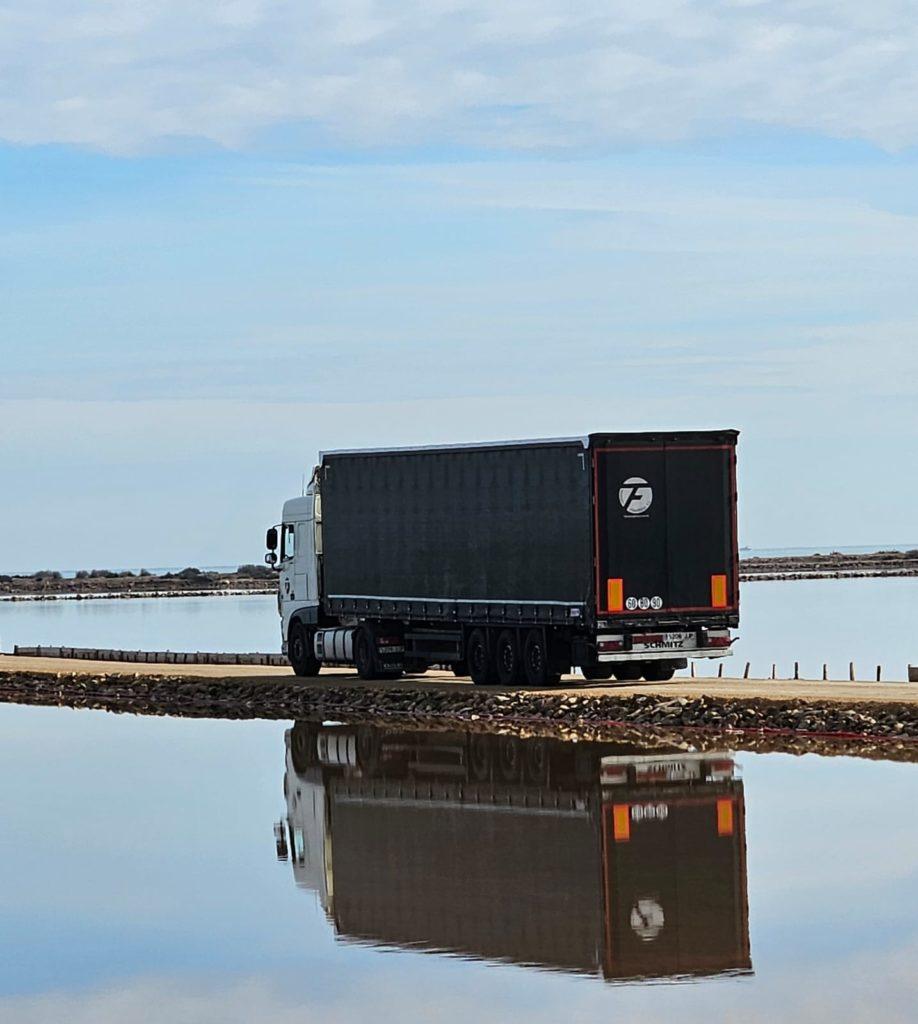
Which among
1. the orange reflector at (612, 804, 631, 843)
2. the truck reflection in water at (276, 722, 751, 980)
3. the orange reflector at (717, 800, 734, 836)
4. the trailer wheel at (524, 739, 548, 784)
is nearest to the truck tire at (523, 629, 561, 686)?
the truck reflection in water at (276, 722, 751, 980)

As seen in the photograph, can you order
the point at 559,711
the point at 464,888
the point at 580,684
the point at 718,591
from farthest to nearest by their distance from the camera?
1. the point at 580,684
2. the point at 718,591
3. the point at 559,711
4. the point at 464,888

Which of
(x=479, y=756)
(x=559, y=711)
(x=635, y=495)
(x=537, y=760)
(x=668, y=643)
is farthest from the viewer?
(x=668, y=643)

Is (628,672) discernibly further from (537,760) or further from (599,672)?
(537,760)

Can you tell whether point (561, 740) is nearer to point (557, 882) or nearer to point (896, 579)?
point (557, 882)

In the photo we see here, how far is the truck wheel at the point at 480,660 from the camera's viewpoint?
42156mm

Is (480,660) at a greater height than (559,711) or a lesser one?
greater

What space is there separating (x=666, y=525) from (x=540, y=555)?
2.49m

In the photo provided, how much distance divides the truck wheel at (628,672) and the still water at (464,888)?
8242 mm

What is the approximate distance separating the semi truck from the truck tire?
4 centimetres

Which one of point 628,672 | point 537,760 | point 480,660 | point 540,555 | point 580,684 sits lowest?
point 537,760

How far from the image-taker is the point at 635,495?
38.8 metres

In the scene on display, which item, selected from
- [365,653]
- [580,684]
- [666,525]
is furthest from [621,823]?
[365,653]

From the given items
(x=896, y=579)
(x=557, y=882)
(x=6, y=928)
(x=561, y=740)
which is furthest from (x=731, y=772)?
(x=896, y=579)

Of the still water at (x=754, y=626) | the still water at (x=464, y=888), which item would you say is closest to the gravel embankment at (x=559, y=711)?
the still water at (x=464, y=888)
